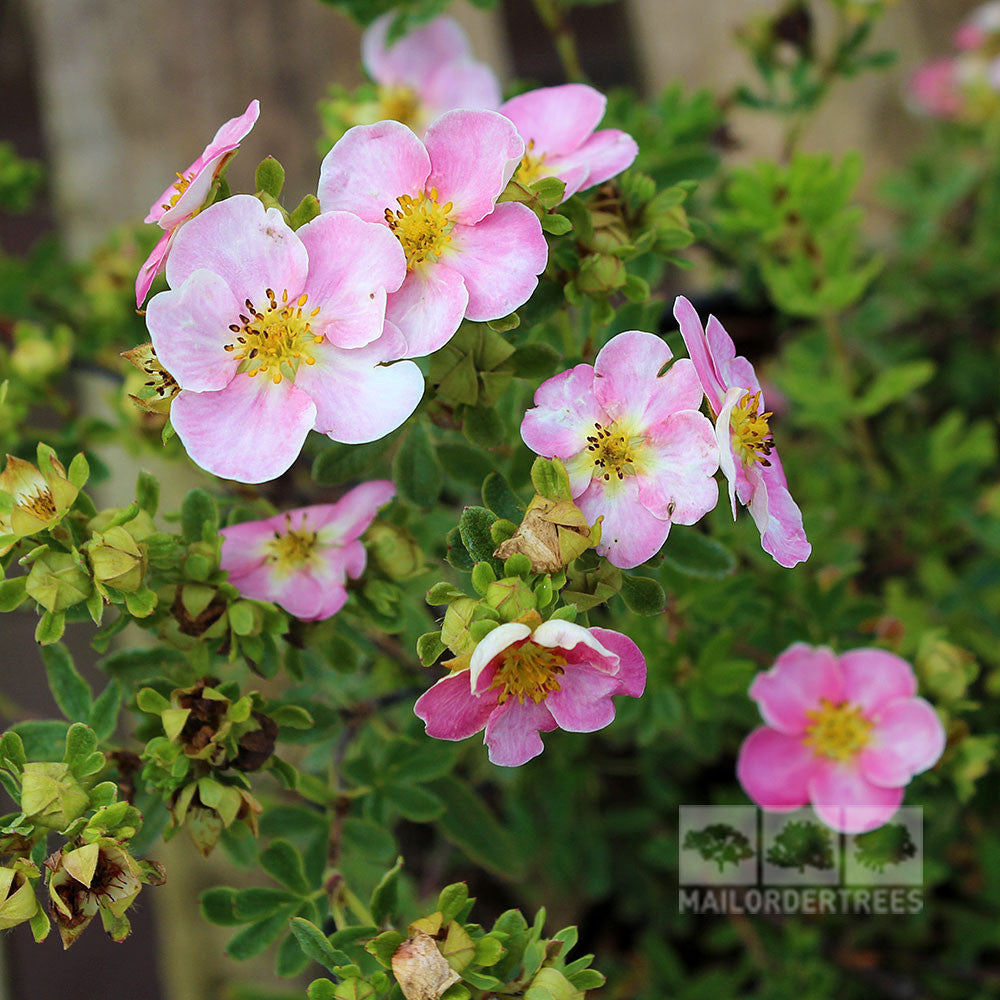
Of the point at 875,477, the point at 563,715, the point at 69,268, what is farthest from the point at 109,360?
the point at 875,477

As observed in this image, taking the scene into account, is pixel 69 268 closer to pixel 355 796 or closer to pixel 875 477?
pixel 355 796

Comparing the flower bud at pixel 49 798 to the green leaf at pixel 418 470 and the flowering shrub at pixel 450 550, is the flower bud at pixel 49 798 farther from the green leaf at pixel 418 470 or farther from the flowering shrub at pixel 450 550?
the green leaf at pixel 418 470

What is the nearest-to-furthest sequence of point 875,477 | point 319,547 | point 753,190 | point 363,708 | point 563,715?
point 563,715
point 319,547
point 363,708
point 753,190
point 875,477

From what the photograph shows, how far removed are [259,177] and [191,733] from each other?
0.40 m

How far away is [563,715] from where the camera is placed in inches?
27.1

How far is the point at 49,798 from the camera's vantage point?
0.67 meters

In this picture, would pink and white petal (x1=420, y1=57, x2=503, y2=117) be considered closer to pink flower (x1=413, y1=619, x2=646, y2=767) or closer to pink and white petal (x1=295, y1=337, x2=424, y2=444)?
pink and white petal (x1=295, y1=337, x2=424, y2=444)

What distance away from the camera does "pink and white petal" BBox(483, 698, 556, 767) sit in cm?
68

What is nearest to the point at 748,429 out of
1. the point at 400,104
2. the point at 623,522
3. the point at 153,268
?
the point at 623,522

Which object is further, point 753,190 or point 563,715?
point 753,190

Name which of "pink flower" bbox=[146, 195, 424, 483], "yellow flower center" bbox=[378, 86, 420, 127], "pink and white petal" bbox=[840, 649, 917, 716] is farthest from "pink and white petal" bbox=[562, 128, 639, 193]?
"pink and white petal" bbox=[840, 649, 917, 716]

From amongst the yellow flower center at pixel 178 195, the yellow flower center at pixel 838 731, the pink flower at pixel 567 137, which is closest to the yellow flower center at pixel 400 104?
the pink flower at pixel 567 137

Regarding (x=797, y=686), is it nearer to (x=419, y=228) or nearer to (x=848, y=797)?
(x=848, y=797)

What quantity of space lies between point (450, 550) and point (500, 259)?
207 millimetres
